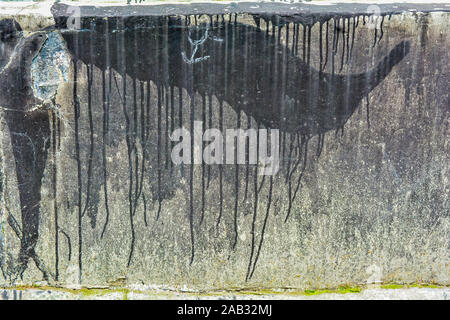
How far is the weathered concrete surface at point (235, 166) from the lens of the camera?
2453 millimetres

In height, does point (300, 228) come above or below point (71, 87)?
below

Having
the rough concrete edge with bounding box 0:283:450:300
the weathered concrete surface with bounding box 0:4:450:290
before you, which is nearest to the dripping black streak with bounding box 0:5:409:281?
the weathered concrete surface with bounding box 0:4:450:290

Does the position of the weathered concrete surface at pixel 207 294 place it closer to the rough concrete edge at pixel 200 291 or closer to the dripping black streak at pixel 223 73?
the rough concrete edge at pixel 200 291

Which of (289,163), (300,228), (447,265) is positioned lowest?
(447,265)

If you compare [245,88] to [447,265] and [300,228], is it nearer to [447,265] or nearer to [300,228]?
[300,228]

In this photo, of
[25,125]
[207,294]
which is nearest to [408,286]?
[207,294]

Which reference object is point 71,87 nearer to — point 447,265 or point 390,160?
point 390,160

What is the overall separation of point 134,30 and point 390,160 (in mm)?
1602

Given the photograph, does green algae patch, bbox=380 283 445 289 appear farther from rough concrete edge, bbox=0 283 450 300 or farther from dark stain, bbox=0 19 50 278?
dark stain, bbox=0 19 50 278

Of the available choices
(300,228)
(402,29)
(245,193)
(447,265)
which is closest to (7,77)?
(245,193)

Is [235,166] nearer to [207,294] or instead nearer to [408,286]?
[207,294]

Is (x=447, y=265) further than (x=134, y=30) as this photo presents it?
Yes

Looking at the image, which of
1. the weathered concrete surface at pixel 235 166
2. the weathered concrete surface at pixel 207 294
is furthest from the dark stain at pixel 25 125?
the weathered concrete surface at pixel 207 294

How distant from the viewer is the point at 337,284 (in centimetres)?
273
